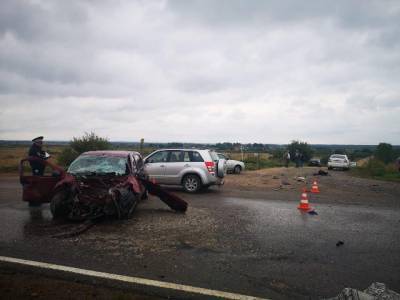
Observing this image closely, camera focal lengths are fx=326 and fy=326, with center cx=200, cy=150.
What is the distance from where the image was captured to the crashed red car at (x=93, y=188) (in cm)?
706

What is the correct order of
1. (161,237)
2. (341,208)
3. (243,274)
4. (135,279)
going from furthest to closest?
(341,208) → (161,237) → (243,274) → (135,279)

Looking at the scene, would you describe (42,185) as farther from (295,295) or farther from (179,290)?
(295,295)

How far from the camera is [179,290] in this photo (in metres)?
3.87

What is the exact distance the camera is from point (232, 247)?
563cm

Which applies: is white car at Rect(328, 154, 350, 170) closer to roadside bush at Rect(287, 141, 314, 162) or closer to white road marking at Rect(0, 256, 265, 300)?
white road marking at Rect(0, 256, 265, 300)

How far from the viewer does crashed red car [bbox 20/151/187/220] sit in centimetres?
706

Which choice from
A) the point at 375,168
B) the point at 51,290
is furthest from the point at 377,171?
the point at 51,290

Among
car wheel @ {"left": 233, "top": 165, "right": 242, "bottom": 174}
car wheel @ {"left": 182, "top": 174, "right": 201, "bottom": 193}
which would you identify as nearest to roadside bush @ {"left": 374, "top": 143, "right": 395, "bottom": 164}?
car wheel @ {"left": 233, "top": 165, "right": 242, "bottom": 174}

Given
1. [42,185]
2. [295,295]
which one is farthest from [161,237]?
[42,185]

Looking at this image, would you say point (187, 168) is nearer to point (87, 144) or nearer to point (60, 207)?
point (60, 207)

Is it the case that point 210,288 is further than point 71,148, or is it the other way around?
point 71,148

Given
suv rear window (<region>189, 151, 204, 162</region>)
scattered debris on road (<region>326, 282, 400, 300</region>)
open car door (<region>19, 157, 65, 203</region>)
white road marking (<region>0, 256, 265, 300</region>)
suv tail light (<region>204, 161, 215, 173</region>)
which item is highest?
suv rear window (<region>189, 151, 204, 162</region>)

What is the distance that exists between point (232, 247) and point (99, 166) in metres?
4.44

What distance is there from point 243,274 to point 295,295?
796 millimetres
